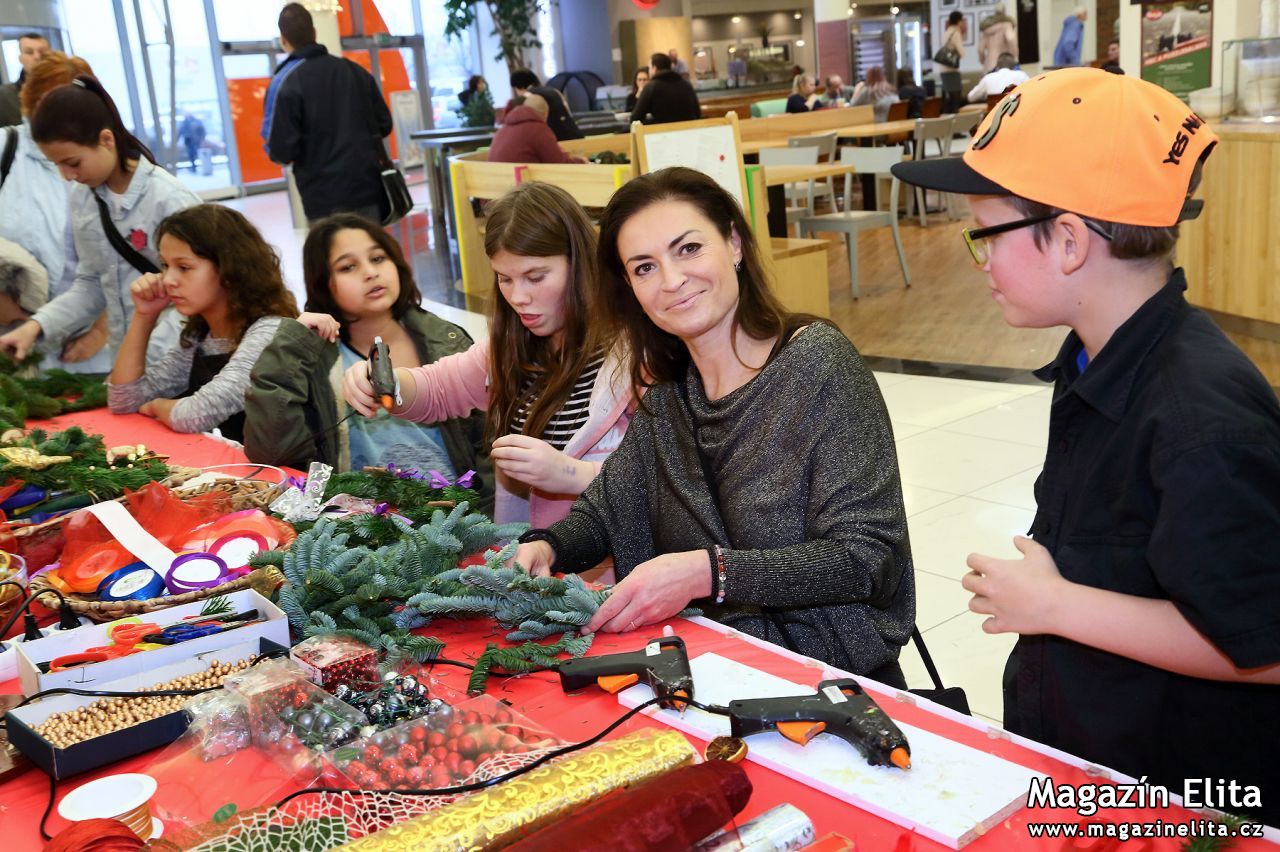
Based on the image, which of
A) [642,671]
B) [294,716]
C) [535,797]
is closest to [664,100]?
[642,671]

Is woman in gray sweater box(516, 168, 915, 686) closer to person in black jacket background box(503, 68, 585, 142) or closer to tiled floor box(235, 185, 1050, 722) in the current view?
tiled floor box(235, 185, 1050, 722)

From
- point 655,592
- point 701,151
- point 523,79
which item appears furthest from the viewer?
point 523,79

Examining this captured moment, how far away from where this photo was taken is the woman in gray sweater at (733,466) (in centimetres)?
169

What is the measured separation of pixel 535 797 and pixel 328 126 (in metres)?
6.29

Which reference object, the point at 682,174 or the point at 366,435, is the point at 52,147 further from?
the point at 682,174

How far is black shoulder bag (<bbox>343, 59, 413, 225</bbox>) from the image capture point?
6.76 m

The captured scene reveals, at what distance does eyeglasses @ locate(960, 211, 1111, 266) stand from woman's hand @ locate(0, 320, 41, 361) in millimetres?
3524

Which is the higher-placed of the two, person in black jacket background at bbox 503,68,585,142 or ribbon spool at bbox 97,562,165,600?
person in black jacket background at bbox 503,68,585,142

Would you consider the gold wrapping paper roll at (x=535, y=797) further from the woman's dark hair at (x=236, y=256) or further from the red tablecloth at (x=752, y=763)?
the woman's dark hair at (x=236, y=256)

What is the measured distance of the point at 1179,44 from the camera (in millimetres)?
6852

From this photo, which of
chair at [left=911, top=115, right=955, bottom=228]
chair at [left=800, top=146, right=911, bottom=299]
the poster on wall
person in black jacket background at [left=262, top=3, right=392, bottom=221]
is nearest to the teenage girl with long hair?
person in black jacket background at [left=262, top=3, right=392, bottom=221]

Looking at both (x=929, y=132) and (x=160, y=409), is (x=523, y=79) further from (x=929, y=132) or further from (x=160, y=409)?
(x=160, y=409)

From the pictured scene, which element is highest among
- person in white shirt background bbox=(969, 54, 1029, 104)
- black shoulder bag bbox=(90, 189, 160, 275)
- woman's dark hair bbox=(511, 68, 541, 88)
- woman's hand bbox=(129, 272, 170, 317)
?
woman's dark hair bbox=(511, 68, 541, 88)

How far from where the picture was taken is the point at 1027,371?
591 centimetres
